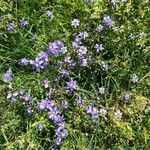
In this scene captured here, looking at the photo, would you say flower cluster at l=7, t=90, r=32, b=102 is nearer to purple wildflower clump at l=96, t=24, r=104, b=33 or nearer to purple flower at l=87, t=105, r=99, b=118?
purple flower at l=87, t=105, r=99, b=118

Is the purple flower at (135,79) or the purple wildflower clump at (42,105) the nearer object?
the purple wildflower clump at (42,105)

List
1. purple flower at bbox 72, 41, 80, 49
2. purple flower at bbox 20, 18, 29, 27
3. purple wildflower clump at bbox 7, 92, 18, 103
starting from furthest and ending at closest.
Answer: purple flower at bbox 20, 18, 29, 27 → purple flower at bbox 72, 41, 80, 49 → purple wildflower clump at bbox 7, 92, 18, 103

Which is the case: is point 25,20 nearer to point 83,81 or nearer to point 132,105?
point 83,81

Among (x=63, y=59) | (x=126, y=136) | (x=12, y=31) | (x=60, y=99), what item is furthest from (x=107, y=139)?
(x=12, y=31)

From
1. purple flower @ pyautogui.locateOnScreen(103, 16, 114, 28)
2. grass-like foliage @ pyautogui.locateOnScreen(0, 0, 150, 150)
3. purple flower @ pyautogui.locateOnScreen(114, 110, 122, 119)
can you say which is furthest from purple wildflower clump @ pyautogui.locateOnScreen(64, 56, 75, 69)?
purple flower @ pyautogui.locateOnScreen(114, 110, 122, 119)

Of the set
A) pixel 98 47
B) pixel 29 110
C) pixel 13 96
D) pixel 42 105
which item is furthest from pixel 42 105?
pixel 98 47

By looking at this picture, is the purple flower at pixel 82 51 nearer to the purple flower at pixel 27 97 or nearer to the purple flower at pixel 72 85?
the purple flower at pixel 72 85

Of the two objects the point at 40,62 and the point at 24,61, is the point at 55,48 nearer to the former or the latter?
the point at 40,62

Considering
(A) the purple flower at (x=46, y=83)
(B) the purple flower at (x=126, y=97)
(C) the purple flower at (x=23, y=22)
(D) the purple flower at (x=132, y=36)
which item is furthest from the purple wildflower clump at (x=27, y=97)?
(D) the purple flower at (x=132, y=36)
